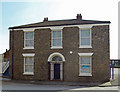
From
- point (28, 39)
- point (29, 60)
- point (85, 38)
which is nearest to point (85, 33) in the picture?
point (85, 38)

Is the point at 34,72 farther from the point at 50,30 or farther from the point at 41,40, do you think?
the point at 50,30

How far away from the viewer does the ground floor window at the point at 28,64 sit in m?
18.4

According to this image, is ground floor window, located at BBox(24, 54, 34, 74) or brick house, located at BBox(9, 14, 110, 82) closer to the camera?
brick house, located at BBox(9, 14, 110, 82)

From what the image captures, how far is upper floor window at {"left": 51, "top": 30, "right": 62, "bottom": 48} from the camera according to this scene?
17891 mm

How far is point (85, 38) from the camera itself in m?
17.2

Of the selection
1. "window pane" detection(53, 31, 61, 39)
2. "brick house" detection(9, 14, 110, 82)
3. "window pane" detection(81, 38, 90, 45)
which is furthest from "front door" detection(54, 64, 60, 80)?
"window pane" detection(81, 38, 90, 45)

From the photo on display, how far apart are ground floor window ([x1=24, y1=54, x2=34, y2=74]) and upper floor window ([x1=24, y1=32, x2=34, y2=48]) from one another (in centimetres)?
133

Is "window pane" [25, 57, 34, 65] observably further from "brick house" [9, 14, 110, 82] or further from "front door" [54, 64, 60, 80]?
"front door" [54, 64, 60, 80]

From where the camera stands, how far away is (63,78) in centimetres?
1727

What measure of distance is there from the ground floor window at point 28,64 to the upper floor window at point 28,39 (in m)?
1.33

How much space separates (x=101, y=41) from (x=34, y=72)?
864cm

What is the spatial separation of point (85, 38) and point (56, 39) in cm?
342

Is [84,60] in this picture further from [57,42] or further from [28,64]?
[28,64]

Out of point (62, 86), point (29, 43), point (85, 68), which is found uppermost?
point (29, 43)
